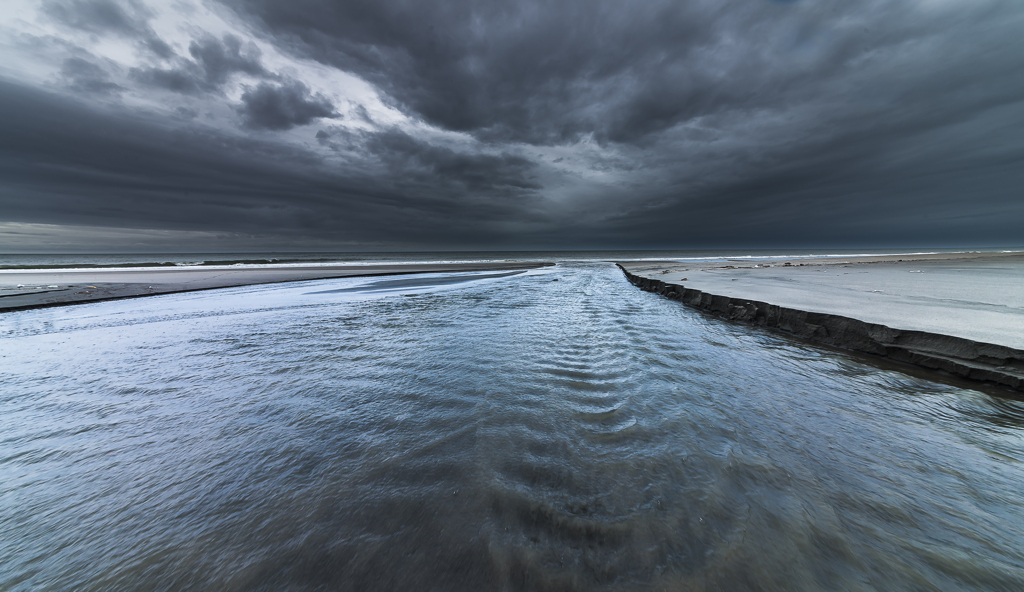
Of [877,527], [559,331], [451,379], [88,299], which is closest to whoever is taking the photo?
[877,527]

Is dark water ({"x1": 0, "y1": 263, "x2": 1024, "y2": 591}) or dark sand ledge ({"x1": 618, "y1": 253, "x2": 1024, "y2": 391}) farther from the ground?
dark sand ledge ({"x1": 618, "y1": 253, "x2": 1024, "y2": 391})

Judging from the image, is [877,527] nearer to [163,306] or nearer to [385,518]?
[385,518]

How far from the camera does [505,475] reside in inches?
94.9

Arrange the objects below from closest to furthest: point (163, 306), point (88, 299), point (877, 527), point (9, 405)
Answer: point (877, 527)
point (9, 405)
point (163, 306)
point (88, 299)

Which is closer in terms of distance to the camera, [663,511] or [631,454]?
[663,511]

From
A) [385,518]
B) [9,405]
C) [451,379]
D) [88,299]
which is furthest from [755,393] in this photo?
[88,299]

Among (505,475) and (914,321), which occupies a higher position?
(914,321)

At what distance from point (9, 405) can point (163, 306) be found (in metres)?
9.39

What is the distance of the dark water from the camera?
65.4 inches

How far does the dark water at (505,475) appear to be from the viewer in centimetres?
166

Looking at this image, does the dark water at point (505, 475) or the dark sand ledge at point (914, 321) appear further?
the dark sand ledge at point (914, 321)

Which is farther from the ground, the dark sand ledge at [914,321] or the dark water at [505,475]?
the dark sand ledge at [914,321]

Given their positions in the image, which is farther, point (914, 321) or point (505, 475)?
point (914, 321)

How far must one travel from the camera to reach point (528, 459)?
261 centimetres
